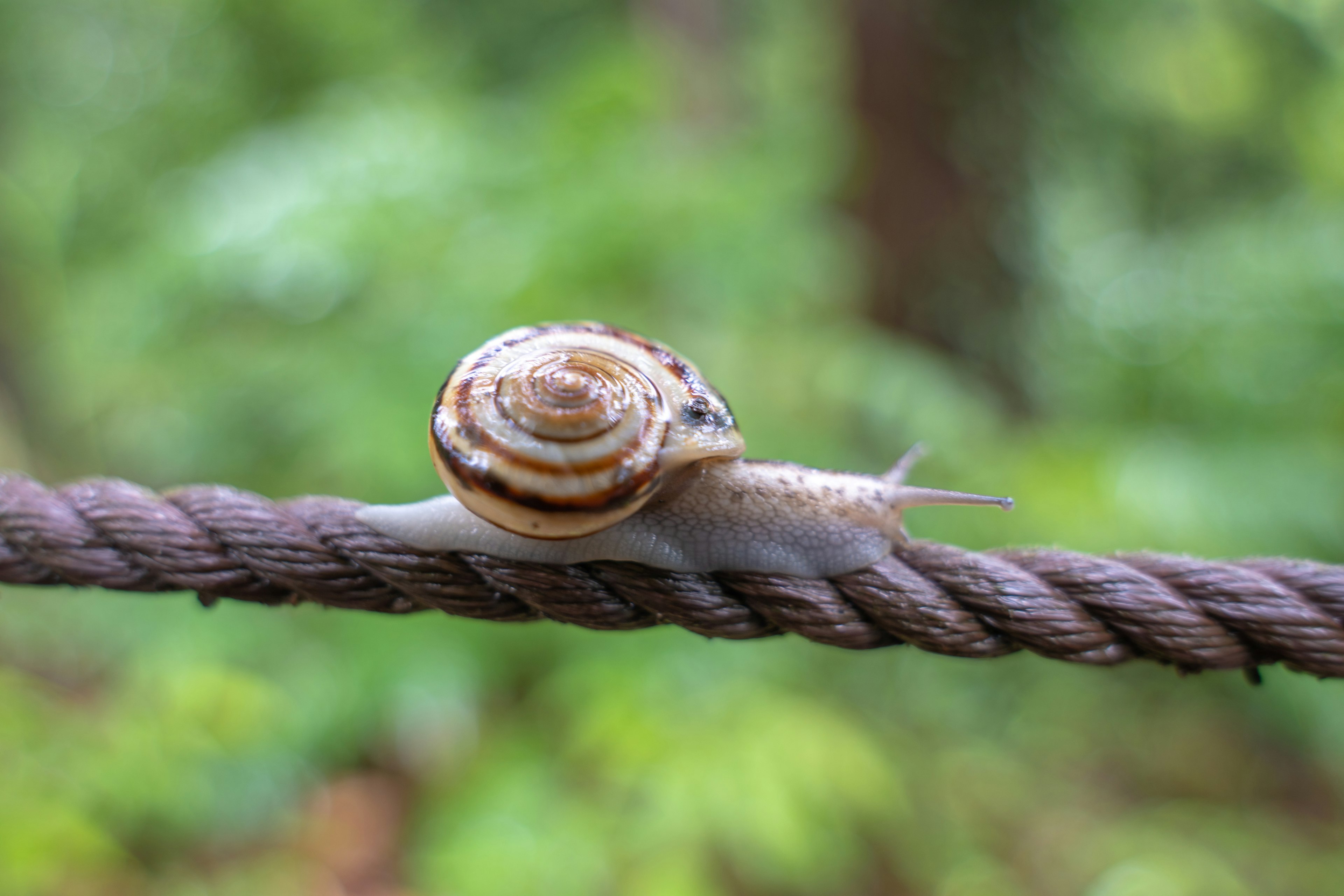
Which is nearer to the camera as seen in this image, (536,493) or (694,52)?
(536,493)

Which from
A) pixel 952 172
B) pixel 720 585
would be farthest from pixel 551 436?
pixel 952 172

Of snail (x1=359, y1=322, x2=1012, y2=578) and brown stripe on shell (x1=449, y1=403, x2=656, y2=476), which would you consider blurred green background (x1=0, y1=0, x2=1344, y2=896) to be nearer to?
snail (x1=359, y1=322, x2=1012, y2=578)

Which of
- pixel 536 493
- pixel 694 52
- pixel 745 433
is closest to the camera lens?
pixel 536 493

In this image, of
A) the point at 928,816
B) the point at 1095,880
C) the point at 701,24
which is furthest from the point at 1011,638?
the point at 701,24

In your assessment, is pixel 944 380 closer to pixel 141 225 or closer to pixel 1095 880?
pixel 1095 880

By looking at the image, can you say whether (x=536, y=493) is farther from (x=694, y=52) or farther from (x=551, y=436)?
(x=694, y=52)

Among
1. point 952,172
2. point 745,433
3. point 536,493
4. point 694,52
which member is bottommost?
point 745,433

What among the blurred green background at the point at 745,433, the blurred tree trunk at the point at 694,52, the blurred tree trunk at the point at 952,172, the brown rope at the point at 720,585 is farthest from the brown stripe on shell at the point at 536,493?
the blurred tree trunk at the point at 694,52

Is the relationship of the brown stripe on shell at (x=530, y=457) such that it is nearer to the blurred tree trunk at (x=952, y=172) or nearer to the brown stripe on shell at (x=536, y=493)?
the brown stripe on shell at (x=536, y=493)
